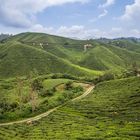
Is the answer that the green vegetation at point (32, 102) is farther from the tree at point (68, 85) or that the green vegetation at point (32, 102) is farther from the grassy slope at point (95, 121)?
the grassy slope at point (95, 121)

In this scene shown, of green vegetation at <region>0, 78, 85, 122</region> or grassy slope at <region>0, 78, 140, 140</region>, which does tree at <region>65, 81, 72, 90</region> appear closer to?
green vegetation at <region>0, 78, 85, 122</region>

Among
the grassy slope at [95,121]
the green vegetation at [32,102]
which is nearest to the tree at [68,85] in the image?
the green vegetation at [32,102]

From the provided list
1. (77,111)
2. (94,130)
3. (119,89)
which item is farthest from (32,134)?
(119,89)

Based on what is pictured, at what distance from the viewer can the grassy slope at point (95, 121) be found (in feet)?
312

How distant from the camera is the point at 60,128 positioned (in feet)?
356

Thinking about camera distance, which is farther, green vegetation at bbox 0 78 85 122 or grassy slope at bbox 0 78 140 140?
green vegetation at bbox 0 78 85 122

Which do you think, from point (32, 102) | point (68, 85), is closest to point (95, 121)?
point (32, 102)

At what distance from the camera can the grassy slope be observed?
95.1 meters

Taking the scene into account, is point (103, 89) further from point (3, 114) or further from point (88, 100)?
point (3, 114)

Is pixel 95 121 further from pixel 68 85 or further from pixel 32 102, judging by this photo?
pixel 68 85

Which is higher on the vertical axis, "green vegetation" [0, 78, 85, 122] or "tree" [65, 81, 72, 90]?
"tree" [65, 81, 72, 90]

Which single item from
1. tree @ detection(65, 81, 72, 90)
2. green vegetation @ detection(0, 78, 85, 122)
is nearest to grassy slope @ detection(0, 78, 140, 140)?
green vegetation @ detection(0, 78, 85, 122)

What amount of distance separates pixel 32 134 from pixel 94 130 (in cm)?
1773

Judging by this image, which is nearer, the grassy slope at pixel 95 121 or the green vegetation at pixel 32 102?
the grassy slope at pixel 95 121
